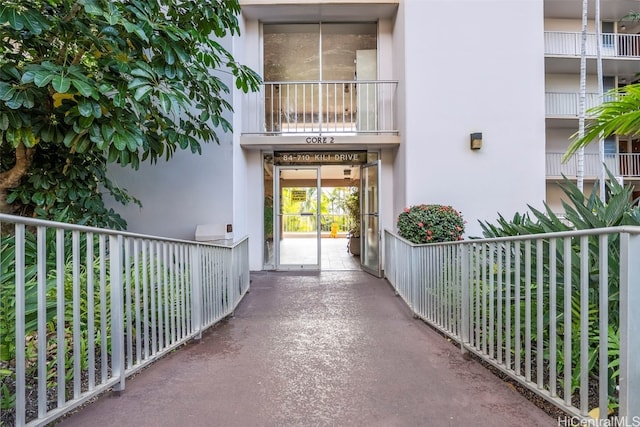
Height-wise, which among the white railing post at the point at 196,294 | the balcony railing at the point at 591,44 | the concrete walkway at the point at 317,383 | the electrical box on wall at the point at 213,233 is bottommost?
the concrete walkway at the point at 317,383

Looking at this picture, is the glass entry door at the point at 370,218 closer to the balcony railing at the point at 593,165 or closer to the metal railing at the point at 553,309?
the metal railing at the point at 553,309

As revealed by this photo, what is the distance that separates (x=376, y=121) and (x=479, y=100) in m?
1.86

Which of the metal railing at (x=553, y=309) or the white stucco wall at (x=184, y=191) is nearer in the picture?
the metal railing at (x=553, y=309)

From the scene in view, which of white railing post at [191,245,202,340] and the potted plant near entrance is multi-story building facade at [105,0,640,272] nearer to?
the potted plant near entrance

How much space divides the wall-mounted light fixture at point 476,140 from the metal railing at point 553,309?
3.05 metres

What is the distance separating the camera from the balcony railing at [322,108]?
6.71 metres

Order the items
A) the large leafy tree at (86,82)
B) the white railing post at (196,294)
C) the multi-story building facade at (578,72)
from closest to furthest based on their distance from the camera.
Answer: the large leafy tree at (86,82), the white railing post at (196,294), the multi-story building facade at (578,72)

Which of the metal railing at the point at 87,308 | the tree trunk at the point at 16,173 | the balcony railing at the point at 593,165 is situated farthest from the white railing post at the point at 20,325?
the balcony railing at the point at 593,165

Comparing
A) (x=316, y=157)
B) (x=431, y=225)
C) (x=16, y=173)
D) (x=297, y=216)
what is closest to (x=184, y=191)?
(x=16, y=173)

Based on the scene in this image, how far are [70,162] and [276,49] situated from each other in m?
4.59

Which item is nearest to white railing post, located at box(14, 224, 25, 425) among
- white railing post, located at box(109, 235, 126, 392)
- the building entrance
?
white railing post, located at box(109, 235, 126, 392)

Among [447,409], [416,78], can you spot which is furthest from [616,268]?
[416,78]

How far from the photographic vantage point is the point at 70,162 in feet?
13.6

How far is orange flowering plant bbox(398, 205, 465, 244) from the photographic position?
514 centimetres
